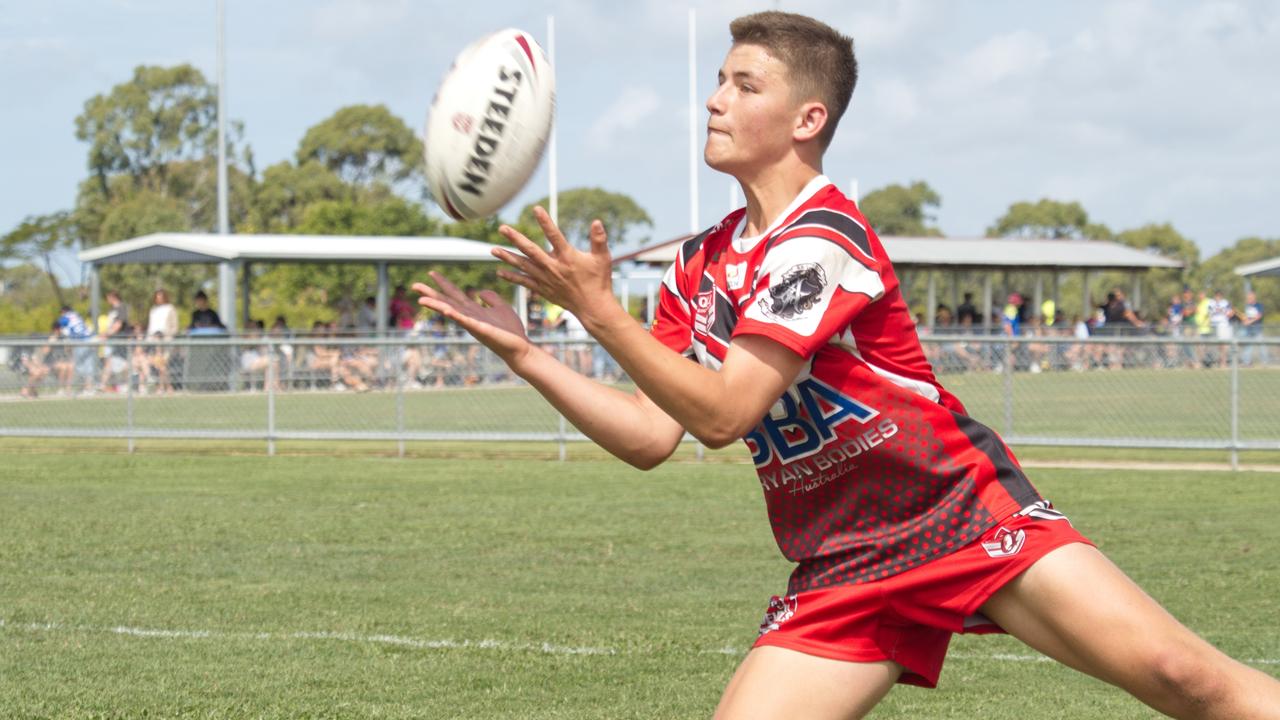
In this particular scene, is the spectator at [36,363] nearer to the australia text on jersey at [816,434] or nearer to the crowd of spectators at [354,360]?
the crowd of spectators at [354,360]

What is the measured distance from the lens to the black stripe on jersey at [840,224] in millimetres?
3644

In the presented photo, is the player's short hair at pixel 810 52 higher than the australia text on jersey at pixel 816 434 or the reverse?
higher

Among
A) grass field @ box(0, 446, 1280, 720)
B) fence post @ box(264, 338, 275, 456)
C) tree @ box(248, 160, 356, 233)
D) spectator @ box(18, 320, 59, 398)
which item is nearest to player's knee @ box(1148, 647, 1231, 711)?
grass field @ box(0, 446, 1280, 720)

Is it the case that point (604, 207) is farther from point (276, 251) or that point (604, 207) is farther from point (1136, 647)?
point (1136, 647)

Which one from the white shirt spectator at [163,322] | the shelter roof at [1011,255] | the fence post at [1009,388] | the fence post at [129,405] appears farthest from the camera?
the shelter roof at [1011,255]

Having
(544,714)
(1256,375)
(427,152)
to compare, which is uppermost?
(427,152)

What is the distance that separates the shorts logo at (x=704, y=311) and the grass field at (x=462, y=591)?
2.51 m

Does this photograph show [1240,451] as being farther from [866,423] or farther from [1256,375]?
[866,423]

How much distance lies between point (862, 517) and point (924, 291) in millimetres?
78364

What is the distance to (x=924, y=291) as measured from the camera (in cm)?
8088

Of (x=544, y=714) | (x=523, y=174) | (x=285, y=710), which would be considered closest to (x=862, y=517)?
(x=523, y=174)

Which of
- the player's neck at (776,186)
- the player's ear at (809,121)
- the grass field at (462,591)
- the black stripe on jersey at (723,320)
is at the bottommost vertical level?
the grass field at (462,591)

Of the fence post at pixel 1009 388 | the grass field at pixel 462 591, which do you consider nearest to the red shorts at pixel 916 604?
the grass field at pixel 462 591

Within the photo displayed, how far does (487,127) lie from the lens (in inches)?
169
